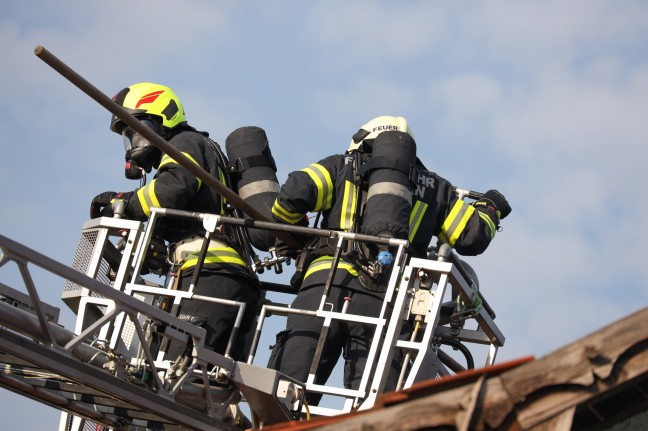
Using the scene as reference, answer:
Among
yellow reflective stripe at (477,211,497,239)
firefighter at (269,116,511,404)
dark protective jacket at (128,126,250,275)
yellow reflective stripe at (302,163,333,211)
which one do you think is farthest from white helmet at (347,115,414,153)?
dark protective jacket at (128,126,250,275)

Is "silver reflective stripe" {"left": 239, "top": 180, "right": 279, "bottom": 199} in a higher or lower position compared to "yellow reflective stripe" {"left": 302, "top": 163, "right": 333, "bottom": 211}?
higher

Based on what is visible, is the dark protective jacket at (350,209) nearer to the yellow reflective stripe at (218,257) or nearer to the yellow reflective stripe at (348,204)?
the yellow reflective stripe at (348,204)

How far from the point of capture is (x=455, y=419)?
353cm

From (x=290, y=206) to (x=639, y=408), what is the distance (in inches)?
159

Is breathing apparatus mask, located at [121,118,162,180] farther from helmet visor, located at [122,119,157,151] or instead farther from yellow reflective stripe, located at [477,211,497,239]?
yellow reflective stripe, located at [477,211,497,239]

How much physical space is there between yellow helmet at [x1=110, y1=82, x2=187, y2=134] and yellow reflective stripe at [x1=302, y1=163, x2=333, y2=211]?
1537mm

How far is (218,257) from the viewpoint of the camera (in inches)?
324

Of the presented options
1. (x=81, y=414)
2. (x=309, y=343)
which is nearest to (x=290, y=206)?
(x=309, y=343)

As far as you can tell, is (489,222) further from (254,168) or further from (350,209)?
(254,168)

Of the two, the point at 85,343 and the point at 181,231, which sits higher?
the point at 181,231

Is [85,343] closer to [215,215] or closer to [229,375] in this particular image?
[229,375]

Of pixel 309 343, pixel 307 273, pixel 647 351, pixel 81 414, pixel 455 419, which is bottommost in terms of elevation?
pixel 455 419

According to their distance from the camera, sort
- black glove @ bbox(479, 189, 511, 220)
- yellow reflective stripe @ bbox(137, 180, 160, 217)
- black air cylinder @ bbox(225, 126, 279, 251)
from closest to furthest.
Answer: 1. yellow reflective stripe @ bbox(137, 180, 160, 217)
2. black air cylinder @ bbox(225, 126, 279, 251)
3. black glove @ bbox(479, 189, 511, 220)

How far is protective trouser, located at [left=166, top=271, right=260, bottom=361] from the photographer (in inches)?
312
